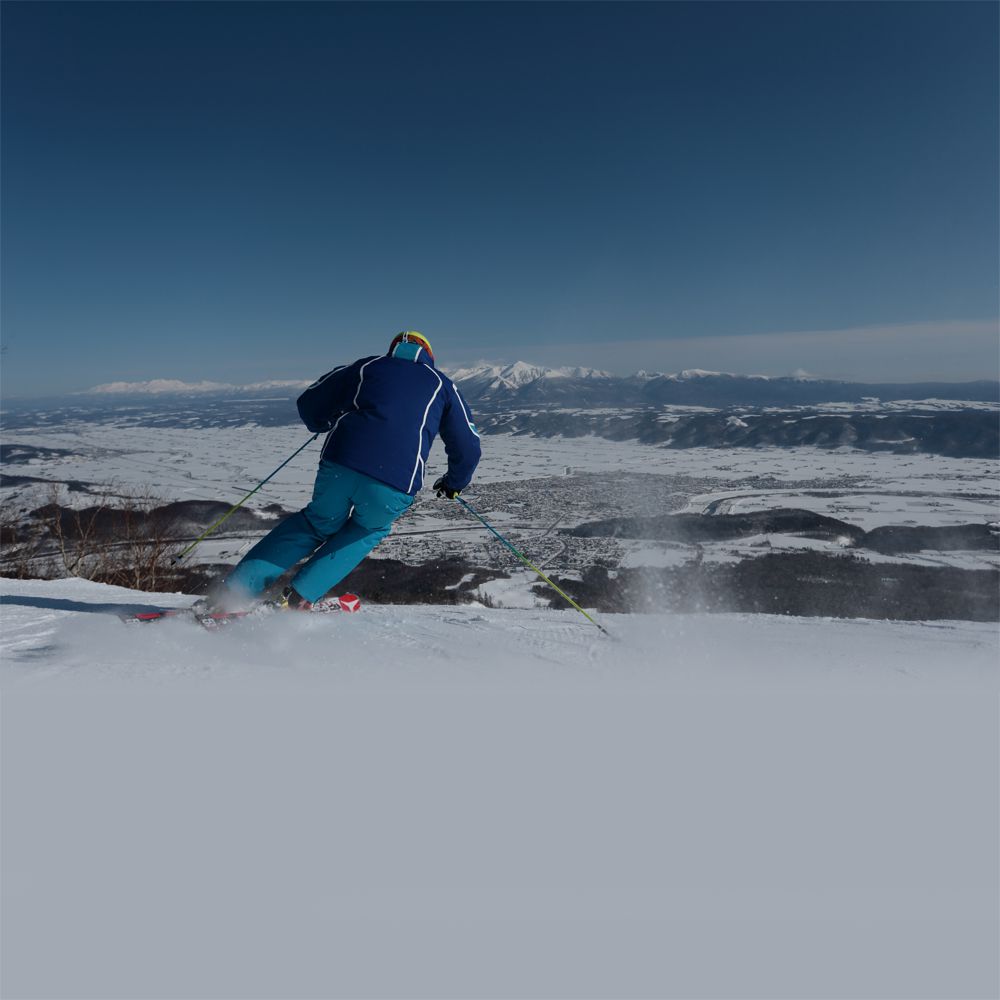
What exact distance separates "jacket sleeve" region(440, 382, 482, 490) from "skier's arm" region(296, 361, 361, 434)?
0.51 metres

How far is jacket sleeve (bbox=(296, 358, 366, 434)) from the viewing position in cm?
280

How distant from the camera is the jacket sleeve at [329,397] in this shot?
9.19 feet

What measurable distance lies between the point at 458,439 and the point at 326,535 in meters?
0.89

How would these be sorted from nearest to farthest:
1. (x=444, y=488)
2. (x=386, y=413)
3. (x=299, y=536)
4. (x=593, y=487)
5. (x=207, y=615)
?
(x=386, y=413) < (x=207, y=615) < (x=299, y=536) < (x=444, y=488) < (x=593, y=487)

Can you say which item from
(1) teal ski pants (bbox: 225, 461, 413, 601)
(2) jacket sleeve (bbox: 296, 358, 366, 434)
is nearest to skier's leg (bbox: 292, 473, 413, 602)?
(1) teal ski pants (bbox: 225, 461, 413, 601)

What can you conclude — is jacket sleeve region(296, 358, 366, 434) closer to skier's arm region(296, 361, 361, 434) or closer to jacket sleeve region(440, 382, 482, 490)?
skier's arm region(296, 361, 361, 434)

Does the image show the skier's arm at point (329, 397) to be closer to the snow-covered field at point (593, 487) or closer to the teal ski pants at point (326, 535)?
the teal ski pants at point (326, 535)

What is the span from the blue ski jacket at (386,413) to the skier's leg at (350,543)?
0.14 metres

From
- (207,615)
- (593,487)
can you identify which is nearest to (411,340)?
(207,615)

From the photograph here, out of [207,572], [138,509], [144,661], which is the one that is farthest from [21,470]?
[144,661]

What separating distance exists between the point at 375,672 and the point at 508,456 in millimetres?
51800

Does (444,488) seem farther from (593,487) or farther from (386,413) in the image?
(593,487)

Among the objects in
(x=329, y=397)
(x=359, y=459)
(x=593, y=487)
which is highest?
(x=329, y=397)

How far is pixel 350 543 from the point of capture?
2893 mm
